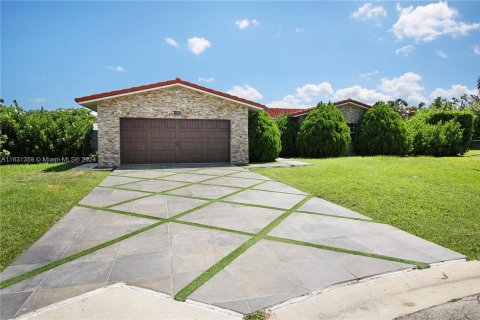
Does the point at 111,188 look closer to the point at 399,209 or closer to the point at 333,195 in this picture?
the point at 333,195

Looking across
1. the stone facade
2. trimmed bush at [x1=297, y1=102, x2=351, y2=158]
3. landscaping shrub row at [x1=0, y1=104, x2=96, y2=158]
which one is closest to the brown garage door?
the stone facade

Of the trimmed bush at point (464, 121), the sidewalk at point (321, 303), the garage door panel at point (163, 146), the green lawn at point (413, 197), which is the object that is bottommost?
the sidewalk at point (321, 303)

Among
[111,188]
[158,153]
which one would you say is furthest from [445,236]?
[158,153]

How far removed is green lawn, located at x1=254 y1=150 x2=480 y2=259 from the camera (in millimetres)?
4773

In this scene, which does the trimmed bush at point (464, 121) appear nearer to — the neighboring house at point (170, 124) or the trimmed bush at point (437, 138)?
the trimmed bush at point (437, 138)

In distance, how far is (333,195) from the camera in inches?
292

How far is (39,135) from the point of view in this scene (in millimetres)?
15609

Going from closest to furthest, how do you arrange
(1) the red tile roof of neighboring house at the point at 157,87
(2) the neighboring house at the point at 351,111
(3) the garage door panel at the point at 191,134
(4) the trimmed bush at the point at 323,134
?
(1) the red tile roof of neighboring house at the point at 157,87 → (3) the garage door panel at the point at 191,134 → (4) the trimmed bush at the point at 323,134 → (2) the neighboring house at the point at 351,111

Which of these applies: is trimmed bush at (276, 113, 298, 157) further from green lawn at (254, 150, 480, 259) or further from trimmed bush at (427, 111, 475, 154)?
trimmed bush at (427, 111, 475, 154)

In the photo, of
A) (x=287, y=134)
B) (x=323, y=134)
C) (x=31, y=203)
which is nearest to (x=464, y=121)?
(x=323, y=134)

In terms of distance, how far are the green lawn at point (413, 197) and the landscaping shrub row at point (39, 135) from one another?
1145cm

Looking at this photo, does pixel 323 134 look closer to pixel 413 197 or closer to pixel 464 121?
pixel 413 197

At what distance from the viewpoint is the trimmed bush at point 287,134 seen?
19.3 m

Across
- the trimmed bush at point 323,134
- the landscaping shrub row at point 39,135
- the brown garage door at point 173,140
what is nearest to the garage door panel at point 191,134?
the brown garage door at point 173,140
